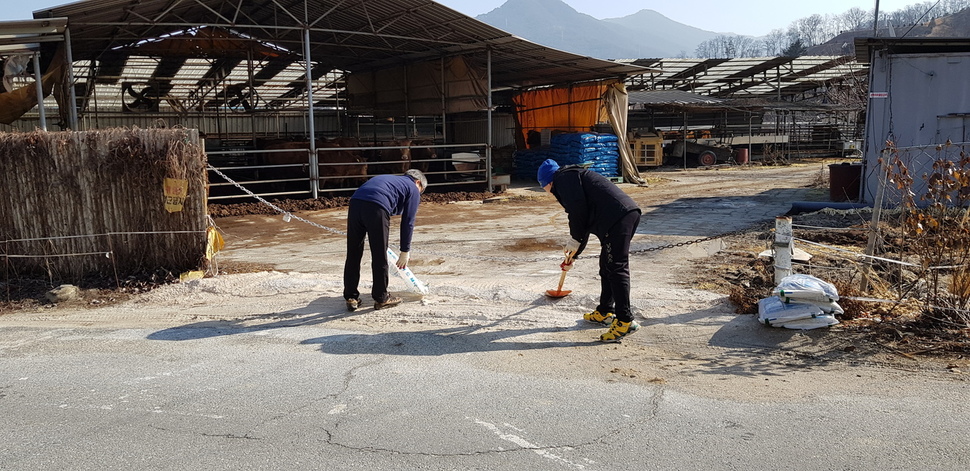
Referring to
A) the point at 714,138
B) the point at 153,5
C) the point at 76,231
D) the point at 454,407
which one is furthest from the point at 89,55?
the point at 714,138

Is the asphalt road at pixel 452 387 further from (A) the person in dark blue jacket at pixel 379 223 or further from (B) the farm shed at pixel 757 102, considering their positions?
(B) the farm shed at pixel 757 102

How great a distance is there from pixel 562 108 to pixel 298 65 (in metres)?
8.86

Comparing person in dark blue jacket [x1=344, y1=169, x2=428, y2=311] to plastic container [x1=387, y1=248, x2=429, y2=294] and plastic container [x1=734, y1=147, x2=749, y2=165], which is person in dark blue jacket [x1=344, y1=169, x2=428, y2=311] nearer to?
plastic container [x1=387, y1=248, x2=429, y2=294]

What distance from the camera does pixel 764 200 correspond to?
17.3m

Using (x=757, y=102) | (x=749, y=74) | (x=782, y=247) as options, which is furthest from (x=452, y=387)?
(x=749, y=74)

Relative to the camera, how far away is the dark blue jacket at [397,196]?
684cm

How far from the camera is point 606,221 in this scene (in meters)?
6.04

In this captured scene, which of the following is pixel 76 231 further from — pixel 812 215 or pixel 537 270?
pixel 812 215

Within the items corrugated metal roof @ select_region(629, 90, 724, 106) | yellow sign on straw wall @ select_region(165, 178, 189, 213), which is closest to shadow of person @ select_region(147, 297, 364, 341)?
yellow sign on straw wall @ select_region(165, 178, 189, 213)

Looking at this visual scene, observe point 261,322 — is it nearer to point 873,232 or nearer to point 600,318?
point 600,318

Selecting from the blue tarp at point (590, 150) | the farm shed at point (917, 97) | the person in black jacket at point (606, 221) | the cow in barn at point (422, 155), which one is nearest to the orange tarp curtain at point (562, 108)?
the blue tarp at point (590, 150)

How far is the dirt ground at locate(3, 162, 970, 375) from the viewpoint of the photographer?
5.84m

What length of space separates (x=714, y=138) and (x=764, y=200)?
15172 millimetres

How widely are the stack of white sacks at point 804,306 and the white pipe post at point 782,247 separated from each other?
24.8 inches
